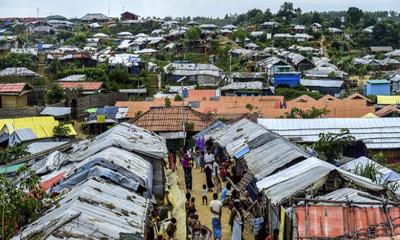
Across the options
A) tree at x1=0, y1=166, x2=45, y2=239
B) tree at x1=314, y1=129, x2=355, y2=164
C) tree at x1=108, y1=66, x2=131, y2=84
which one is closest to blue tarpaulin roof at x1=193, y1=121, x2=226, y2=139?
tree at x1=314, y1=129, x2=355, y2=164

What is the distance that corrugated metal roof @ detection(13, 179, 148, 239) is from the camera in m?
8.36

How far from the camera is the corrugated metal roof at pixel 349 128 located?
2191 centimetres

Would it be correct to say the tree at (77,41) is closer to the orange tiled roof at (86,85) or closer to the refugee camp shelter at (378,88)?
the orange tiled roof at (86,85)

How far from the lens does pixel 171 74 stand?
4650 cm

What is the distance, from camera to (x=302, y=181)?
34.0ft

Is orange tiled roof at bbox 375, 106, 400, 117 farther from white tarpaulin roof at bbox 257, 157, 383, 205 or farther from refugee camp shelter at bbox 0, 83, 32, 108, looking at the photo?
refugee camp shelter at bbox 0, 83, 32, 108

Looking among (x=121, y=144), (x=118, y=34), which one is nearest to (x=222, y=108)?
(x=121, y=144)

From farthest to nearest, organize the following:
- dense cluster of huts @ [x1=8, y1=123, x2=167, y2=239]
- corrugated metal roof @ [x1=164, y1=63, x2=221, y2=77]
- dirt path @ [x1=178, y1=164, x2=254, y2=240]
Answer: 1. corrugated metal roof @ [x1=164, y1=63, x2=221, y2=77]
2. dirt path @ [x1=178, y1=164, x2=254, y2=240]
3. dense cluster of huts @ [x1=8, y1=123, x2=167, y2=239]

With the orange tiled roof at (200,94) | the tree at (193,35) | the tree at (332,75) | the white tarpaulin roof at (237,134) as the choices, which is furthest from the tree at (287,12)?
the white tarpaulin roof at (237,134)

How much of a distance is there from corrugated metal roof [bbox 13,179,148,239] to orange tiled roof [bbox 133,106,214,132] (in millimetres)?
13189

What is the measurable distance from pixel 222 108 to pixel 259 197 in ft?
62.2

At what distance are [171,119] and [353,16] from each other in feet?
192

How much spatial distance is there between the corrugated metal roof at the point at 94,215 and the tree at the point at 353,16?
6926 centimetres

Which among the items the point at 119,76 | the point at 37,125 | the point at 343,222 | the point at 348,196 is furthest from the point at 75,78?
the point at 343,222
